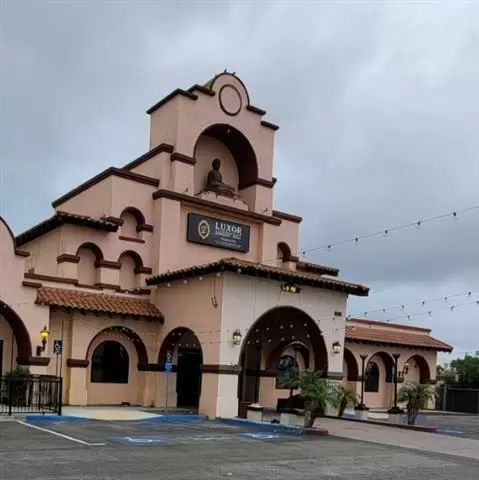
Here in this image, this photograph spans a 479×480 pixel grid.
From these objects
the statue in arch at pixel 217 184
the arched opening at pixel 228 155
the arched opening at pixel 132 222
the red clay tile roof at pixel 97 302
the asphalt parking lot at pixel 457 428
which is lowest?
the asphalt parking lot at pixel 457 428

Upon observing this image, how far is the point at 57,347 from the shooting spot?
21.8m

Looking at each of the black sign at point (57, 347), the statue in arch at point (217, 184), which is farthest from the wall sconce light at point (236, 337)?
the statue in arch at point (217, 184)

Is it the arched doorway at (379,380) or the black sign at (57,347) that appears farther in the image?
the arched doorway at (379,380)

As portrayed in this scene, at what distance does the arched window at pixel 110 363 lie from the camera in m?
23.8

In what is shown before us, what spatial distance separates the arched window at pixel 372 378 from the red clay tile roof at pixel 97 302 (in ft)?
43.4

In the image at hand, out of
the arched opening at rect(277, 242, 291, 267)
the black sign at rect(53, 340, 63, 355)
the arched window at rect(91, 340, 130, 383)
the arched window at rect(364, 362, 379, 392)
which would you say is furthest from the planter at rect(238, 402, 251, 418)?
the arched window at rect(364, 362, 379, 392)

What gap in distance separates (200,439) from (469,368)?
36264mm

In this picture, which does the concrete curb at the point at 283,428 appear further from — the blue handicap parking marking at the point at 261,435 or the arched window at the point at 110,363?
the arched window at the point at 110,363

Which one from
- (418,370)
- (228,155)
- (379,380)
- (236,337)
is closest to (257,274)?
(236,337)

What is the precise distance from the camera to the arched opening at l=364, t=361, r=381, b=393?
33.0m

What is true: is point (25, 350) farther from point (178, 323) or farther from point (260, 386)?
point (260, 386)

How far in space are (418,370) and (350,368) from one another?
19.0 feet

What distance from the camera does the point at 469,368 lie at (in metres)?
47.2

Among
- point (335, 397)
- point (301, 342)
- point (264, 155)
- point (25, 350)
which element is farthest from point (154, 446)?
point (264, 155)
